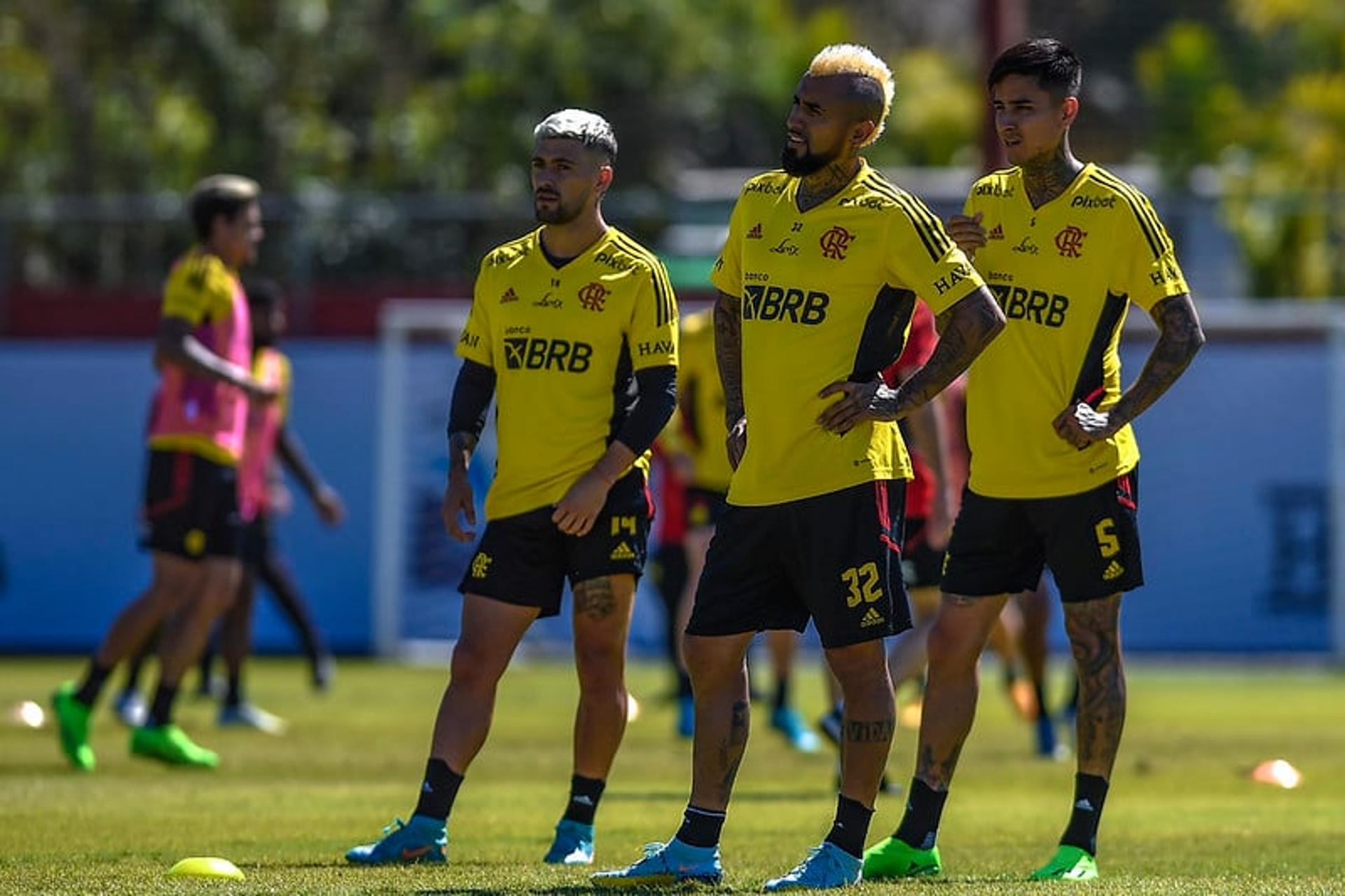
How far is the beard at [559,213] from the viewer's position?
27.0ft

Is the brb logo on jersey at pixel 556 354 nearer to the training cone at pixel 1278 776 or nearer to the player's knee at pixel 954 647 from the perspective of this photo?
the player's knee at pixel 954 647

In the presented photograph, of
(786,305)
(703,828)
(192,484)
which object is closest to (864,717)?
(703,828)

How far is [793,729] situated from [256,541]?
12.6ft

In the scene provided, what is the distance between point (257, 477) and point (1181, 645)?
9045mm

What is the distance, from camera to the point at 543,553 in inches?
332

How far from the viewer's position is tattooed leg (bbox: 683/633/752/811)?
764cm

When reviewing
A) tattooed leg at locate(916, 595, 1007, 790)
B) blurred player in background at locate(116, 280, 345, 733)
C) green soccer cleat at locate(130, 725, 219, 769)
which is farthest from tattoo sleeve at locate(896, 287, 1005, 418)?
blurred player in background at locate(116, 280, 345, 733)

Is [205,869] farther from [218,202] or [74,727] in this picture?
[218,202]

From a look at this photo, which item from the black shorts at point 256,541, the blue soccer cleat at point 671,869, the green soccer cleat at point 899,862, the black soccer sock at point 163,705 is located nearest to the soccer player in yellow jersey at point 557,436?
the blue soccer cleat at point 671,869

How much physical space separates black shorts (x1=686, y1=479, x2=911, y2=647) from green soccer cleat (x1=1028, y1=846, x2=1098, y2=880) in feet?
3.12

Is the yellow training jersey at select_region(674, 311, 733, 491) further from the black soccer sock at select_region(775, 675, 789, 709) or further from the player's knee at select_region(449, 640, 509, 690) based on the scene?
the player's knee at select_region(449, 640, 509, 690)

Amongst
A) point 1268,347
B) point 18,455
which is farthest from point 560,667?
point 1268,347

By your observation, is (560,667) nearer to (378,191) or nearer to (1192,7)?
(378,191)

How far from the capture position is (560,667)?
68.5 ft
